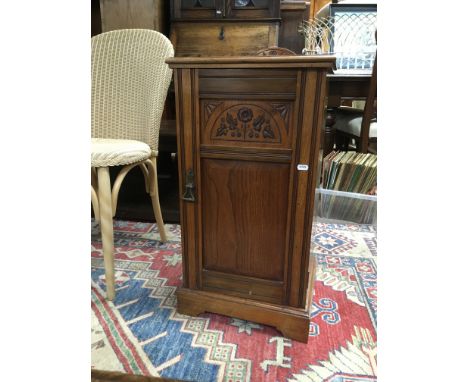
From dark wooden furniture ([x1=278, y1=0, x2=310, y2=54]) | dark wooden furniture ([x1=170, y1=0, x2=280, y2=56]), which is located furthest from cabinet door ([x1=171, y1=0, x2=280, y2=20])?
dark wooden furniture ([x1=278, y1=0, x2=310, y2=54])

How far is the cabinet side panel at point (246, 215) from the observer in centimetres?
91

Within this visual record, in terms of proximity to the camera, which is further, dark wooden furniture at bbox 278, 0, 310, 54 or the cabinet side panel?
dark wooden furniture at bbox 278, 0, 310, 54

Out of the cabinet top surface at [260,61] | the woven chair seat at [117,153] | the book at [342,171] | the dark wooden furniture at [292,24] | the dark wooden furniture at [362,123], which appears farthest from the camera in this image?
the dark wooden furniture at [292,24]

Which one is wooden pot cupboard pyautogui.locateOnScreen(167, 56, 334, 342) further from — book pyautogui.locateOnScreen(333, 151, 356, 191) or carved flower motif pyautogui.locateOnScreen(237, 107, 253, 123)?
book pyautogui.locateOnScreen(333, 151, 356, 191)

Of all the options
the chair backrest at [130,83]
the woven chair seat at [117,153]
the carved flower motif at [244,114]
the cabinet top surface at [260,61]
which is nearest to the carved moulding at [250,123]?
the carved flower motif at [244,114]

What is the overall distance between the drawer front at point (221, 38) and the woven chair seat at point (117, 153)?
60.2 inches

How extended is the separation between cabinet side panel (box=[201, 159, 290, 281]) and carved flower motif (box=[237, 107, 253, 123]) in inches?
4.7

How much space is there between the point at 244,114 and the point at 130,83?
76 cm

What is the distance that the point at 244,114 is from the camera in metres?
0.88

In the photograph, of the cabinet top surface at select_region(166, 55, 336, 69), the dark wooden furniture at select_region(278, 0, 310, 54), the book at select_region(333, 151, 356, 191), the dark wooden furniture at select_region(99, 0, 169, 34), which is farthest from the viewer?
the dark wooden furniture at select_region(278, 0, 310, 54)

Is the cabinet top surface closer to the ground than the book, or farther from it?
farther from it

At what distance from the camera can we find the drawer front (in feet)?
8.09

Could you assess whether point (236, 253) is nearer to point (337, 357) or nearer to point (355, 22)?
point (337, 357)

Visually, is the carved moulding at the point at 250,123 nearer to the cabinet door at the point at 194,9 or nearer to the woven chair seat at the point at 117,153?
the woven chair seat at the point at 117,153
